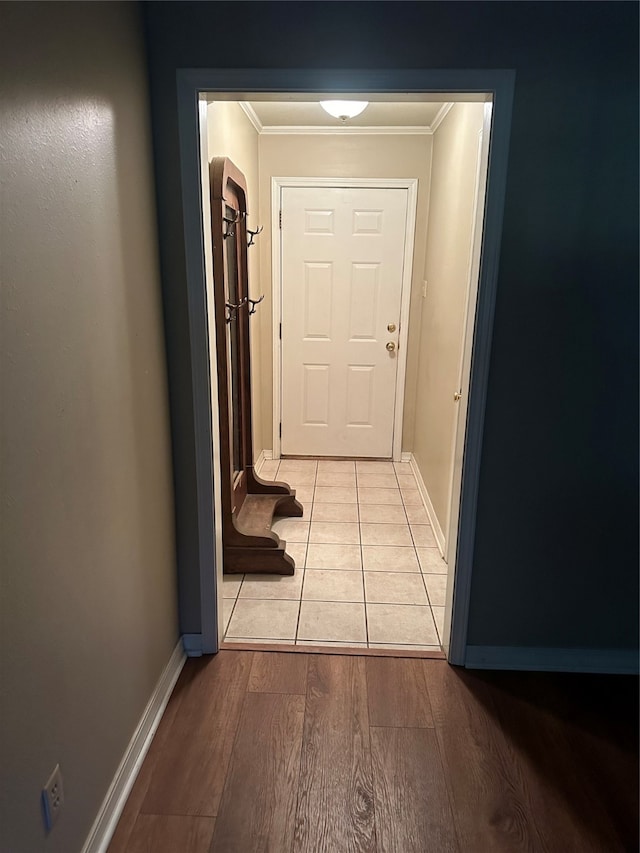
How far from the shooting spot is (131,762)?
1646mm

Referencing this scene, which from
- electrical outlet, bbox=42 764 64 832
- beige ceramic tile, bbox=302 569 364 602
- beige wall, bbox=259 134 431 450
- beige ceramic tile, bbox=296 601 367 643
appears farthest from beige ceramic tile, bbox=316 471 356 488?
electrical outlet, bbox=42 764 64 832

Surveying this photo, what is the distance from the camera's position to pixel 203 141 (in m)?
1.79

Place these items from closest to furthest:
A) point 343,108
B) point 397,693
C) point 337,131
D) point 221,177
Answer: point 397,693 < point 221,177 < point 343,108 < point 337,131

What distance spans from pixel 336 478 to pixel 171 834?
9.14 feet

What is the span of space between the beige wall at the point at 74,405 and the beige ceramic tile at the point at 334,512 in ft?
5.73

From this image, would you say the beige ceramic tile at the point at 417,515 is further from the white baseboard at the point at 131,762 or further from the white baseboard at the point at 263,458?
the white baseboard at the point at 131,762

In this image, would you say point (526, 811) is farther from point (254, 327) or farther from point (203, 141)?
point (254, 327)

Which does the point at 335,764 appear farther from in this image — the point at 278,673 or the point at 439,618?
the point at 439,618

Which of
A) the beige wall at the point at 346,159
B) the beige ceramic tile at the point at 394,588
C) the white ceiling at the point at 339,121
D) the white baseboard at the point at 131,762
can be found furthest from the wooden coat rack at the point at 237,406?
the beige wall at the point at 346,159

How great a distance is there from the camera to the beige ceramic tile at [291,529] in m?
3.20

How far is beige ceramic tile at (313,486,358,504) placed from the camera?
3.72 meters

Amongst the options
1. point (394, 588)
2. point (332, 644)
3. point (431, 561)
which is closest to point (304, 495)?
point (431, 561)

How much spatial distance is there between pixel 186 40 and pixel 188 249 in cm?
59

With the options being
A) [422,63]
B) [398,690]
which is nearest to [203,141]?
[422,63]
